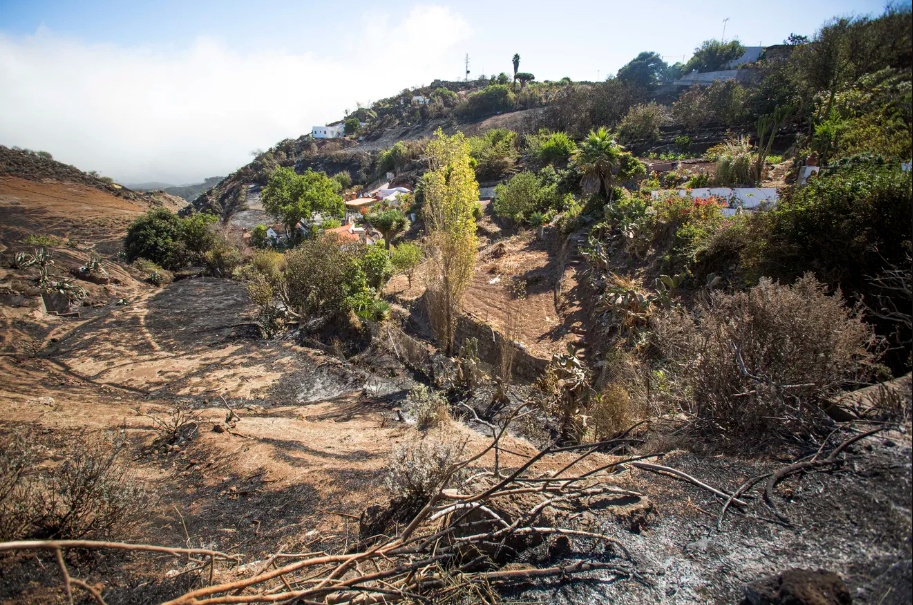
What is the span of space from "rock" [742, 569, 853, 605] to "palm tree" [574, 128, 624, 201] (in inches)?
539

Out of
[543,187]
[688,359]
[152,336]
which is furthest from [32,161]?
[688,359]

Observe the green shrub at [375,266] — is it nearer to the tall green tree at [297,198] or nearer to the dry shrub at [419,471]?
the dry shrub at [419,471]

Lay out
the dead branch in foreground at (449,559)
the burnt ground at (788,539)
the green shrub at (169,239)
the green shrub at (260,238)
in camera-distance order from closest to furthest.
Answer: the burnt ground at (788,539), the dead branch in foreground at (449,559), the green shrub at (169,239), the green shrub at (260,238)

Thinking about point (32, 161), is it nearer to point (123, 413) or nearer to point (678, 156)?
point (123, 413)

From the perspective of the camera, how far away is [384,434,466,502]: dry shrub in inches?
139

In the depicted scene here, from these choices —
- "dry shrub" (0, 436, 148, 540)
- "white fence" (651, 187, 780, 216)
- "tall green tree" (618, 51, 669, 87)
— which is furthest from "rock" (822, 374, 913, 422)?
"tall green tree" (618, 51, 669, 87)

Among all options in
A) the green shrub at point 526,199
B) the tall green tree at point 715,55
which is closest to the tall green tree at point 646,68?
the tall green tree at point 715,55

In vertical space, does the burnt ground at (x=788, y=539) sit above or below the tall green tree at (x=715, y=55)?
below

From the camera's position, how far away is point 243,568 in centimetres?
292

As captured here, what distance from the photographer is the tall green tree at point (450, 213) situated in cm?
844

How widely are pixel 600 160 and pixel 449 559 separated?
45.7 ft

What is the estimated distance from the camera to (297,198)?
81.6 ft

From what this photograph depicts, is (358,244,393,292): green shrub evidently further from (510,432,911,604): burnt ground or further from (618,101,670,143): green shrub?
(618,101,670,143): green shrub

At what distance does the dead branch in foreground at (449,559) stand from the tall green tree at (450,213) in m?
6.02
